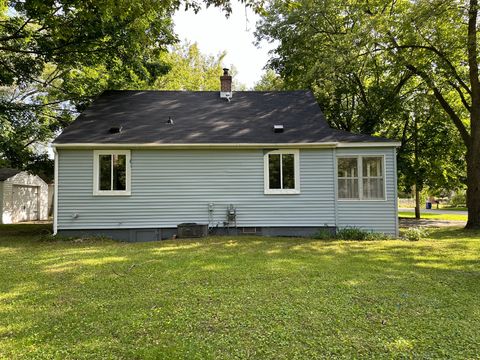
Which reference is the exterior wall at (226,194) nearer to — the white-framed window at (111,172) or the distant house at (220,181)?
the distant house at (220,181)

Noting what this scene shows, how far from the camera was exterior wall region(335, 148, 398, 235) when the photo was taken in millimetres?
10781

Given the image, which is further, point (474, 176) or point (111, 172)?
point (474, 176)

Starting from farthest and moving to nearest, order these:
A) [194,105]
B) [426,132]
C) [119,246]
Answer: [426,132]
[194,105]
[119,246]

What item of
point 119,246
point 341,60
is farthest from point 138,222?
point 341,60

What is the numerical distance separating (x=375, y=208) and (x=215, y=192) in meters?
5.48

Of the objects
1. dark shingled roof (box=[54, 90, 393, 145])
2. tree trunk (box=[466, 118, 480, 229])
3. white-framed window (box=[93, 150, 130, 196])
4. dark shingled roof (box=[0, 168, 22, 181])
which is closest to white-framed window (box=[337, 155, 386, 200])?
dark shingled roof (box=[54, 90, 393, 145])

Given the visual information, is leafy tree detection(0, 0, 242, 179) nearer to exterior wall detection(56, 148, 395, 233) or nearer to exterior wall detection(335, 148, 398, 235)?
exterior wall detection(56, 148, 395, 233)

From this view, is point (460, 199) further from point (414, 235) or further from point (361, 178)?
point (361, 178)

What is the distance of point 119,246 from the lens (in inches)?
354

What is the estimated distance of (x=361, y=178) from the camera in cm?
1090

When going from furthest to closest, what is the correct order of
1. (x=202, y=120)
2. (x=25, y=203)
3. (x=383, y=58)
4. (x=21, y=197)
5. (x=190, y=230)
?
1. (x=25, y=203)
2. (x=21, y=197)
3. (x=383, y=58)
4. (x=202, y=120)
5. (x=190, y=230)

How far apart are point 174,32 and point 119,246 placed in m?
10.1

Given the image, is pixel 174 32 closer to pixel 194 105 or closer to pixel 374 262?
pixel 194 105

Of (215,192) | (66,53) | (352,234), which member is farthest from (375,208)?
(66,53)
